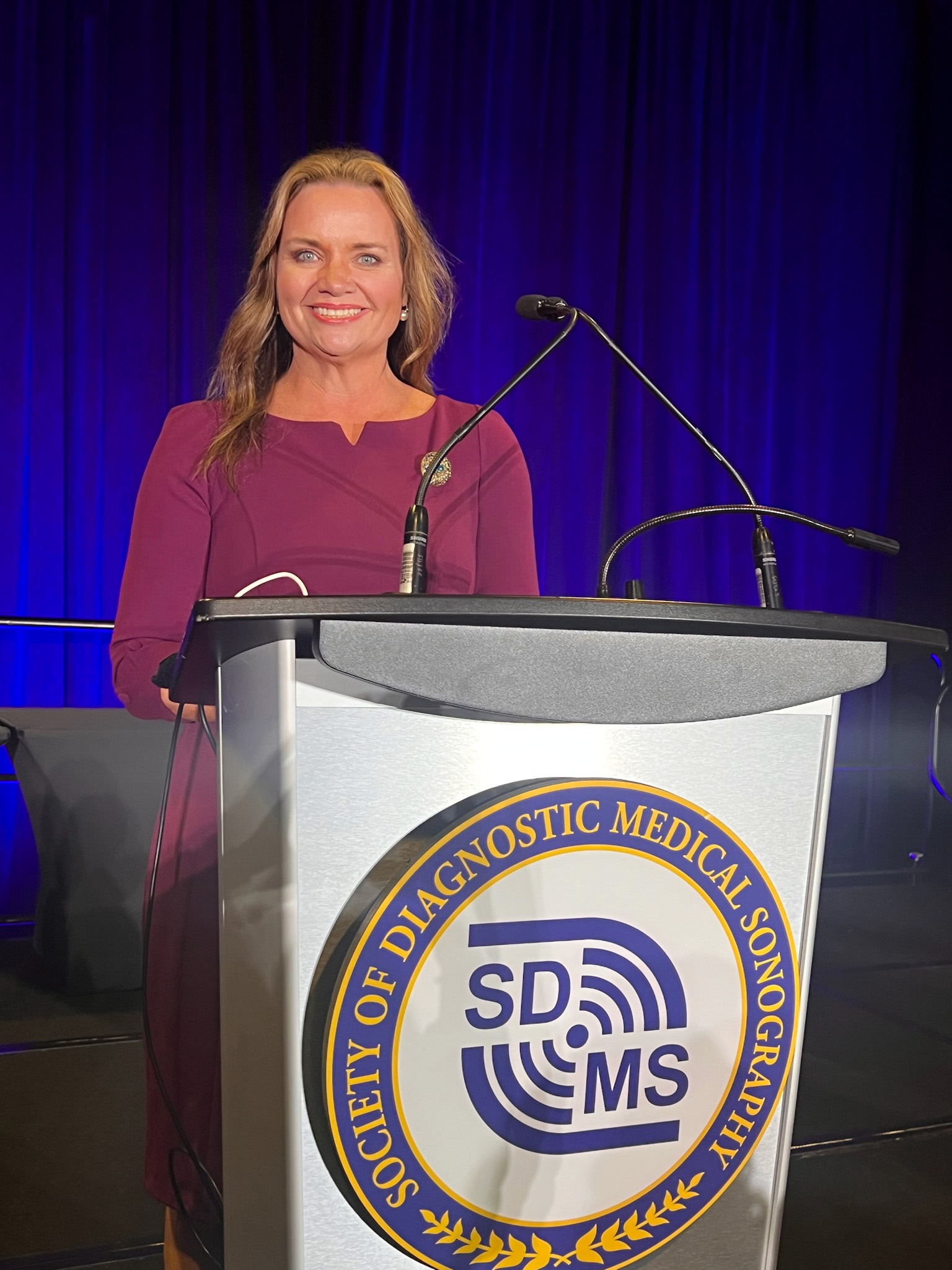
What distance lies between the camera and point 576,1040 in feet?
2.20

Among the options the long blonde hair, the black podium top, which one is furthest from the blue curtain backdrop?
the black podium top

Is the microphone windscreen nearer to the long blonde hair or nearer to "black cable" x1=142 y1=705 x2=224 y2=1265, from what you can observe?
the long blonde hair

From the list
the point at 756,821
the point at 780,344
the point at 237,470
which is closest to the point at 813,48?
the point at 780,344

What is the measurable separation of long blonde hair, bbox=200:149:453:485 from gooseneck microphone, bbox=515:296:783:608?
0.31m

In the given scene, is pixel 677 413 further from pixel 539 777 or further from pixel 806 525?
pixel 539 777

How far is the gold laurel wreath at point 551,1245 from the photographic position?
0.65 m

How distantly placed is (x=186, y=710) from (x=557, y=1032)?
387 millimetres

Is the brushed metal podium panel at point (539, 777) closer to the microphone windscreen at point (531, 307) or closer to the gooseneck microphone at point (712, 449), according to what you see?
the gooseneck microphone at point (712, 449)

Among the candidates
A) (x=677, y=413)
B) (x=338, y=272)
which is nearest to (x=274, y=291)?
(x=338, y=272)

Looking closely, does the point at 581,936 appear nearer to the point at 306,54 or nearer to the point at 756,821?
the point at 756,821

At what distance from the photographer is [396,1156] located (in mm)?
634

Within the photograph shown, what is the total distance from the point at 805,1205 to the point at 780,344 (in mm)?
3531

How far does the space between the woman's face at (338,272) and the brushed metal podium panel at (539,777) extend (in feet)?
2.10

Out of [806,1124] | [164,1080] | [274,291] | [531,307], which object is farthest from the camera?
[806,1124]
